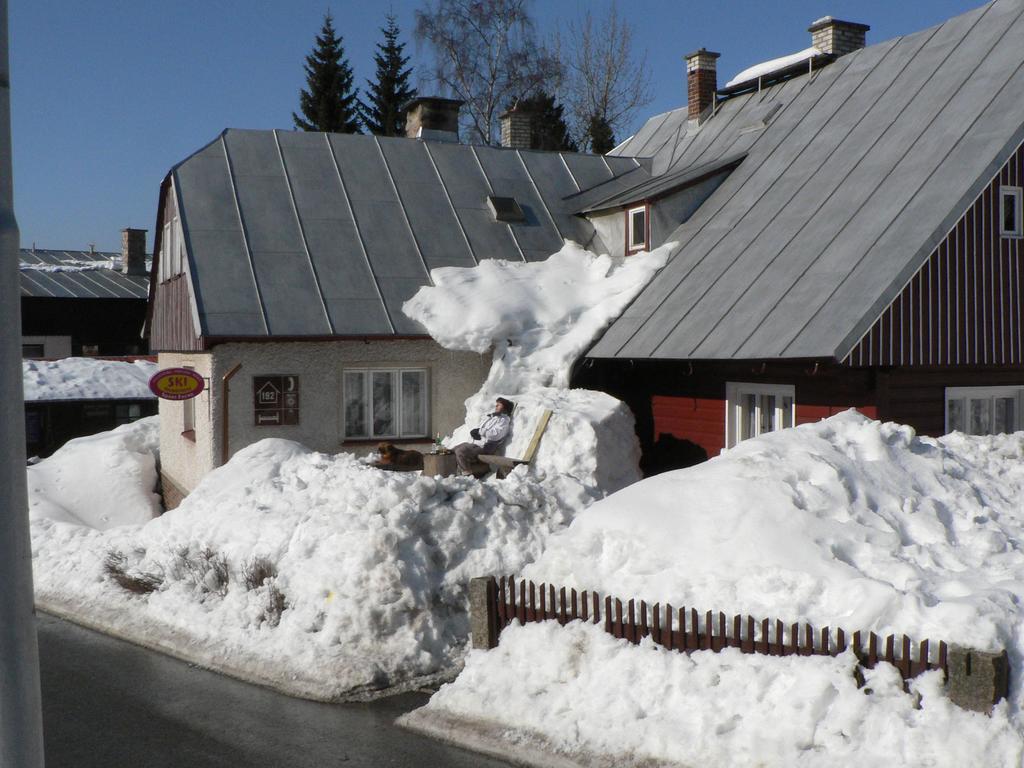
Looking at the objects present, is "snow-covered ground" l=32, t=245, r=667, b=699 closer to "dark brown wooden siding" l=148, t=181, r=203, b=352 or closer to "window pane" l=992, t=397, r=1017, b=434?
"dark brown wooden siding" l=148, t=181, r=203, b=352

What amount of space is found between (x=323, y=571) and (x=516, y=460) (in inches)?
159

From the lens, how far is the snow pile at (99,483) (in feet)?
58.0

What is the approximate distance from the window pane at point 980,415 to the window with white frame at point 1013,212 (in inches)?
89.7

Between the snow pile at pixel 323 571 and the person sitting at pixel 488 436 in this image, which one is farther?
the person sitting at pixel 488 436

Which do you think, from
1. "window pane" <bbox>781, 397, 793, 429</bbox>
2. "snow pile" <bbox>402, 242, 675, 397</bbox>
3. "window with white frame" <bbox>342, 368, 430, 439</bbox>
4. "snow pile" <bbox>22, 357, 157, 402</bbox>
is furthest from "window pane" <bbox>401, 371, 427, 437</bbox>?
"snow pile" <bbox>22, 357, 157, 402</bbox>

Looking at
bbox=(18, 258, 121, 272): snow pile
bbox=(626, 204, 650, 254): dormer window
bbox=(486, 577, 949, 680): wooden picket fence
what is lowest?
bbox=(486, 577, 949, 680): wooden picket fence

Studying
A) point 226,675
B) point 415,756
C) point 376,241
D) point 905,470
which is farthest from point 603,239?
point 415,756

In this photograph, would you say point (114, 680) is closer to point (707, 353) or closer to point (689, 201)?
point (707, 353)

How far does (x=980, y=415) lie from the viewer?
13.6 metres

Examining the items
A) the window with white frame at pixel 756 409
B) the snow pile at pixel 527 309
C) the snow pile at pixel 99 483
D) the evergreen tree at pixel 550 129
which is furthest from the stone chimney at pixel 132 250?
the window with white frame at pixel 756 409

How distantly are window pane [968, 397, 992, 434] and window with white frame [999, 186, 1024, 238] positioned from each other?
7.47 ft

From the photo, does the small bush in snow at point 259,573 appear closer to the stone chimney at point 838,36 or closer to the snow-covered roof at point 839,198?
the snow-covered roof at point 839,198

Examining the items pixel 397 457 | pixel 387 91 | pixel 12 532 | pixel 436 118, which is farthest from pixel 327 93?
pixel 12 532

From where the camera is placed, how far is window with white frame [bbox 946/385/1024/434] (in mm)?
13289
